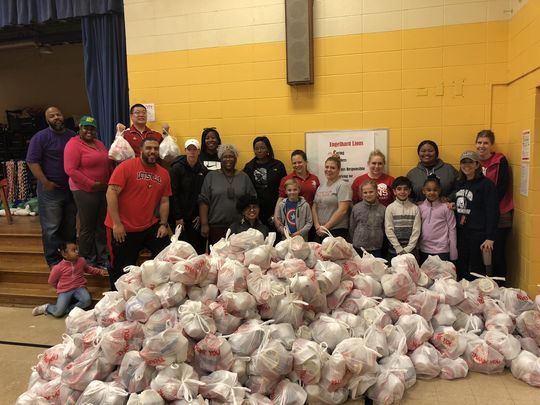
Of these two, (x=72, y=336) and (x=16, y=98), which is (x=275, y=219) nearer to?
(x=72, y=336)

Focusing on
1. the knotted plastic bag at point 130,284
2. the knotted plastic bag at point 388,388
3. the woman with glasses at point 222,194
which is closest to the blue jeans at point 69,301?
the woman with glasses at point 222,194

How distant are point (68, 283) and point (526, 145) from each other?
4.08m

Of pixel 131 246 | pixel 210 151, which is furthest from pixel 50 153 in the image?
pixel 210 151

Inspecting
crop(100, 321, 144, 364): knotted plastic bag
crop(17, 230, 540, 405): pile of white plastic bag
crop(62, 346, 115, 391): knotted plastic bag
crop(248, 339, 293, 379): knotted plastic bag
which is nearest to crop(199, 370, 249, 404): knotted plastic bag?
crop(17, 230, 540, 405): pile of white plastic bag

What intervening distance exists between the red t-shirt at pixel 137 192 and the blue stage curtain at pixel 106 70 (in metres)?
1.97

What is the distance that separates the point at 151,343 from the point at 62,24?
204 inches

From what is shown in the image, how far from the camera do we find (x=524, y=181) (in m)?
3.54

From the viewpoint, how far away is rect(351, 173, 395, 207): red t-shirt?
3.88 m

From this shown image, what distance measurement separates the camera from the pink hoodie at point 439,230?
3561 mm

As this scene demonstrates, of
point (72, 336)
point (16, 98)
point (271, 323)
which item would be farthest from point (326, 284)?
point (16, 98)

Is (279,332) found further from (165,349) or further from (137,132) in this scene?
(137,132)

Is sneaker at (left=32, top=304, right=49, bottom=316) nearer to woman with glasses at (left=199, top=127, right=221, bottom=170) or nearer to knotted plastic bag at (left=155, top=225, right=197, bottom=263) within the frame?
woman with glasses at (left=199, top=127, right=221, bottom=170)

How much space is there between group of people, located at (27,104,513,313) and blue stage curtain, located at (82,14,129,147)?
0.98 m

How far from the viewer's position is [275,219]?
3.93 meters
